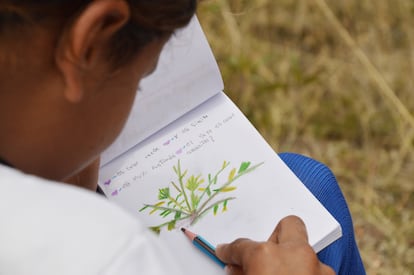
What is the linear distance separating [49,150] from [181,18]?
0.56ft

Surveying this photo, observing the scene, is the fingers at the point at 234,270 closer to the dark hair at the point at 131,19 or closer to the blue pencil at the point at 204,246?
the blue pencil at the point at 204,246

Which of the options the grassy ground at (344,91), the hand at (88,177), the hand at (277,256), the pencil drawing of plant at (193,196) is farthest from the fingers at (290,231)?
the grassy ground at (344,91)

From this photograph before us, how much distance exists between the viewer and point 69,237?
0.60 m

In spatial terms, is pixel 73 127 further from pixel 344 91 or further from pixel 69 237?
pixel 344 91

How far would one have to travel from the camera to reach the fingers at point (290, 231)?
88 centimetres

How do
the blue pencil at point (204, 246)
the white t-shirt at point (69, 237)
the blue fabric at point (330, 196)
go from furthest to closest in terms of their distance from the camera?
the blue fabric at point (330, 196)
the blue pencil at point (204, 246)
the white t-shirt at point (69, 237)

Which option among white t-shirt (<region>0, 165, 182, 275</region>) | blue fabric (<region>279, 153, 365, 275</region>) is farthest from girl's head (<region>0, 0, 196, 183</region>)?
blue fabric (<region>279, 153, 365, 275</region>)

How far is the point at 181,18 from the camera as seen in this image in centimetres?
74

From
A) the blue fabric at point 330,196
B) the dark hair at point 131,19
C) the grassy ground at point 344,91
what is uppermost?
the dark hair at point 131,19

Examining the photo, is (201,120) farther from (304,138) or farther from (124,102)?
(304,138)

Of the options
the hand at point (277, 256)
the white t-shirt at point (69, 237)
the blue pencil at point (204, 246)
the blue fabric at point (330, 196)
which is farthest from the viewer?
the blue fabric at point (330, 196)

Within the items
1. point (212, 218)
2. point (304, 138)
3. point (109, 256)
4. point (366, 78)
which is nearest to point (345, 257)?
point (212, 218)

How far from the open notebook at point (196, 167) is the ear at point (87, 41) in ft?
0.90

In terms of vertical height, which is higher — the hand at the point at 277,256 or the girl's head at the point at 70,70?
the girl's head at the point at 70,70
